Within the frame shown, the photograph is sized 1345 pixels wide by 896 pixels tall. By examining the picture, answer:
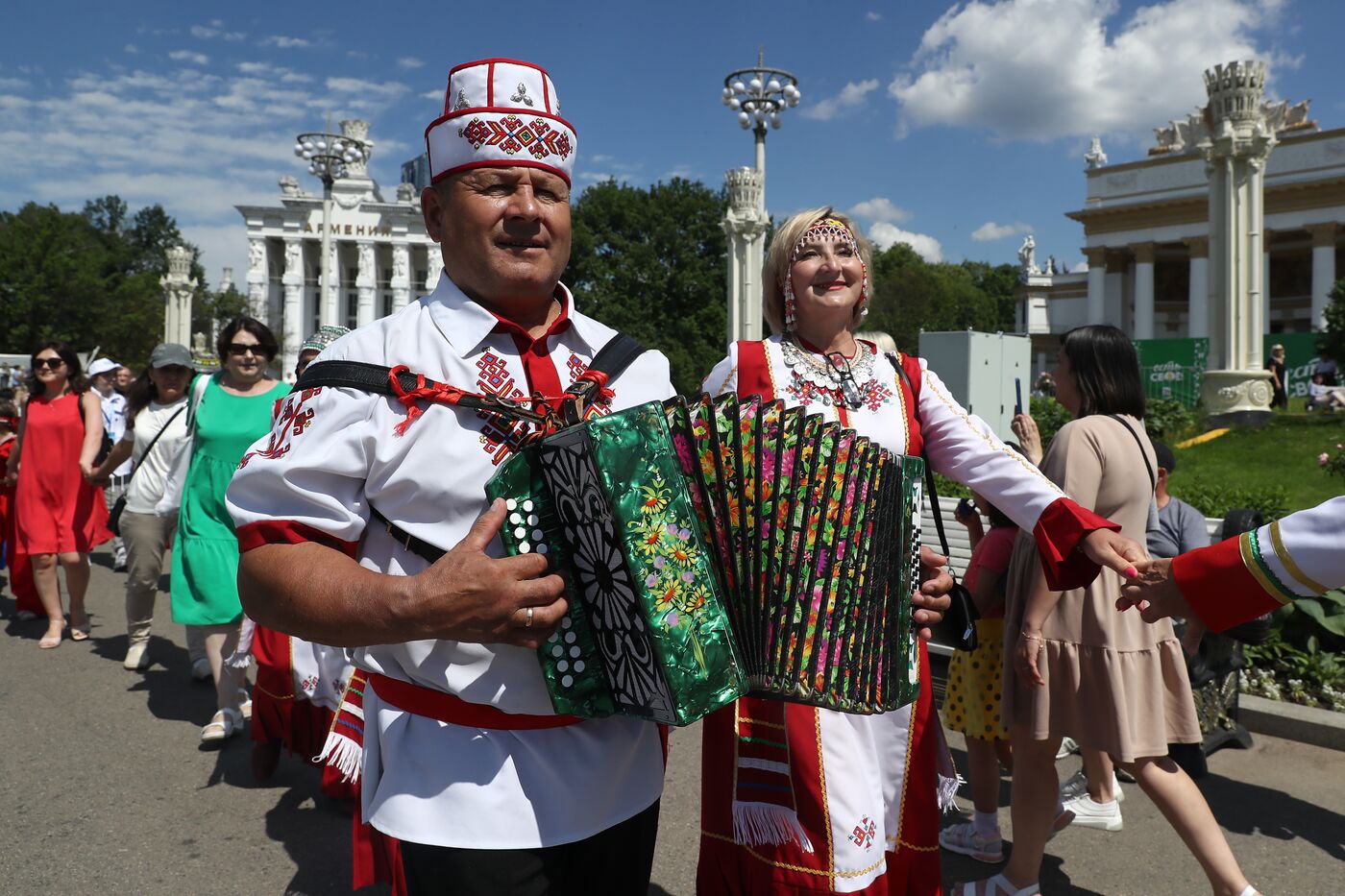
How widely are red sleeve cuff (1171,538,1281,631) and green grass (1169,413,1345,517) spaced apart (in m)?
11.4

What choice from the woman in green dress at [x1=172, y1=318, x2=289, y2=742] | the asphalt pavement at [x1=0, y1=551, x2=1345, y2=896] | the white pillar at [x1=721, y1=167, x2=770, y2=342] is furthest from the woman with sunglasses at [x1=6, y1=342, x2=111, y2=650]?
the white pillar at [x1=721, y1=167, x2=770, y2=342]

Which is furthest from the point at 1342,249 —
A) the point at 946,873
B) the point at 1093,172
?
the point at 946,873

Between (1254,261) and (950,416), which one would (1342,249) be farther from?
(950,416)

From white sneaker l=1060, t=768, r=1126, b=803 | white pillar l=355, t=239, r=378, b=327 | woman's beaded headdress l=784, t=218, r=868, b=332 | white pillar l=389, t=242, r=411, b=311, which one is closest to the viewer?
woman's beaded headdress l=784, t=218, r=868, b=332

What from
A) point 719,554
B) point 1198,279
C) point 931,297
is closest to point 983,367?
point 719,554

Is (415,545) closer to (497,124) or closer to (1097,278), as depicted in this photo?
(497,124)

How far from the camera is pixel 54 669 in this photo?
23.9 ft

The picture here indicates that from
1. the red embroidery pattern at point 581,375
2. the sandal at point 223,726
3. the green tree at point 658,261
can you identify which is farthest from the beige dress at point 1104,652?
the green tree at point 658,261

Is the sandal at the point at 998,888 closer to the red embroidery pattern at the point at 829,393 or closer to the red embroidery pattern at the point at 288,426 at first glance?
the red embroidery pattern at the point at 829,393

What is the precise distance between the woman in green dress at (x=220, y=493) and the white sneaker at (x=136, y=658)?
5.54 feet

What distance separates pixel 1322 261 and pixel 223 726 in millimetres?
55619

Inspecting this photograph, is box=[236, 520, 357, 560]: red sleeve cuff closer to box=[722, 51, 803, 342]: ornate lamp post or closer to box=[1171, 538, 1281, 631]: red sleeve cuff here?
box=[1171, 538, 1281, 631]: red sleeve cuff

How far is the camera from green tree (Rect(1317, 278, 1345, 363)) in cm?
3503

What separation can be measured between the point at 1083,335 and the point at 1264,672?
362cm
